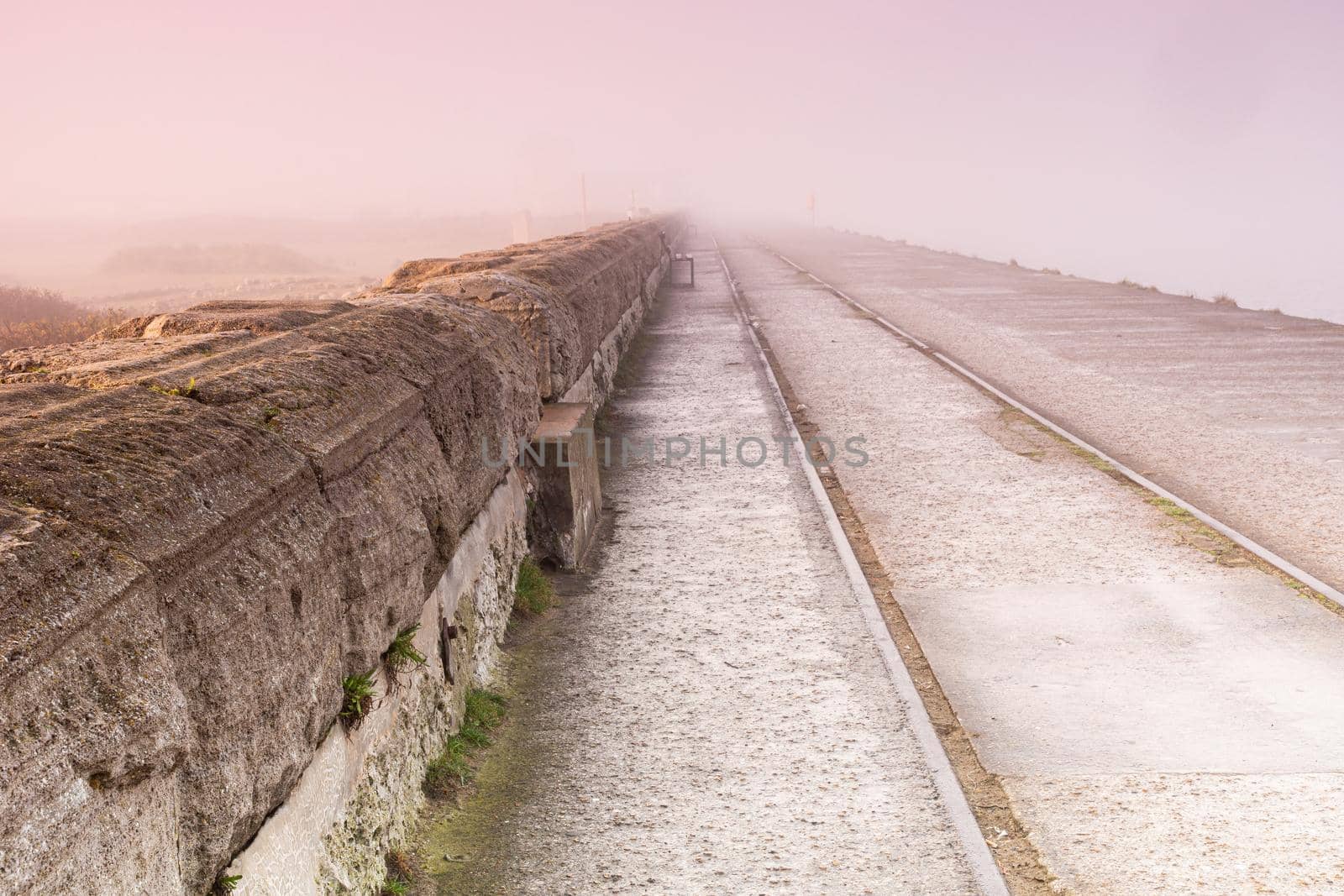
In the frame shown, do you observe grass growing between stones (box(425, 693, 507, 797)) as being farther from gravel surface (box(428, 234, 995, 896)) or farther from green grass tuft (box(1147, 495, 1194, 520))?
green grass tuft (box(1147, 495, 1194, 520))

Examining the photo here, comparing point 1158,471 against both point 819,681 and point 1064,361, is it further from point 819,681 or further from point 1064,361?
point 1064,361

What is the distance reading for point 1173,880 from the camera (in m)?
3.62

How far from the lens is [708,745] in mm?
4625

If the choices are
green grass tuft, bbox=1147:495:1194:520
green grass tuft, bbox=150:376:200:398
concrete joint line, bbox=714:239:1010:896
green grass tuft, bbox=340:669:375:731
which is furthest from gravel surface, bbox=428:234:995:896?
green grass tuft, bbox=1147:495:1194:520

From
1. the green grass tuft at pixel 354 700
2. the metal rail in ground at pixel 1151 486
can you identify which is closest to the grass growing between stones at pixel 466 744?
the green grass tuft at pixel 354 700

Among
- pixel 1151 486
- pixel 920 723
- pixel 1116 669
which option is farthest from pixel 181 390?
pixel 1151 486

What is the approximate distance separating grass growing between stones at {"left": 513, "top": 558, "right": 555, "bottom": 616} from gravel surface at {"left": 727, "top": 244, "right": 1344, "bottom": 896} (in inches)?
78.2

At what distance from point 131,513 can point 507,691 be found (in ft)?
10.1

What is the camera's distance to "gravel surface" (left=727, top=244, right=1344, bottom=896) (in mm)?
3828

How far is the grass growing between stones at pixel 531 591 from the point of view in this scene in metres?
6.12

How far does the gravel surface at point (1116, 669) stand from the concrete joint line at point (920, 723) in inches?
7.7

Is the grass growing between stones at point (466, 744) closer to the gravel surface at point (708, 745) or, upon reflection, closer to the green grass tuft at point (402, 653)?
the gravel surface at point (708, 745)

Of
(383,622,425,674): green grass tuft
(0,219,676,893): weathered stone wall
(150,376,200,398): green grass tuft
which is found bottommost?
(383,622,425,674): green grass tuft

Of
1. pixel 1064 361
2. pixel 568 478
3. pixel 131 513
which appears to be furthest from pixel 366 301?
pixel 1064 361
